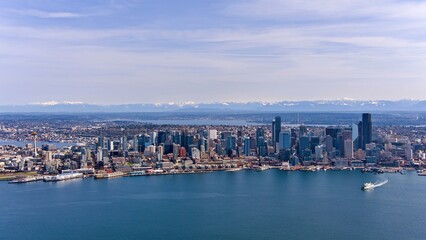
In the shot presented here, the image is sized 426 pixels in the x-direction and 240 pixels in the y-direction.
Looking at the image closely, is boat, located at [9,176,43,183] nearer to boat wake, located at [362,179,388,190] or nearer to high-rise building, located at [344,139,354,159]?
boat wake, located at [362,179,388,190]

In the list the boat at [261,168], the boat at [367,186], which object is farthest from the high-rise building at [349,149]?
the boat at [367,186]

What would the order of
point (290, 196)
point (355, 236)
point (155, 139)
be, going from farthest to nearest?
point (155, 139), point (290, 196), point (355, 236)

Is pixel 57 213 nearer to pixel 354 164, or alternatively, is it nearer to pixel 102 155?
pixel 102 155

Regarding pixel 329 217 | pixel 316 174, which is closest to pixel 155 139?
pixel 316 174

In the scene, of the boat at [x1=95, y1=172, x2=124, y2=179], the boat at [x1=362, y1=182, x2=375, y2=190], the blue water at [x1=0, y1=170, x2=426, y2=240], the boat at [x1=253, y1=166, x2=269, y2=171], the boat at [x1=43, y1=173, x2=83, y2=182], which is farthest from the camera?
the boat at [x1=253, y1=166, x2=269, y2=171]

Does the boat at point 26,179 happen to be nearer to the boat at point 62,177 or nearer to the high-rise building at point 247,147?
the boat at point 62,177

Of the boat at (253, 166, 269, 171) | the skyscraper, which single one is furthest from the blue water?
the skyscraper

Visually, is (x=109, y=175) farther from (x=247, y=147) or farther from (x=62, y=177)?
(x=247, y=147)

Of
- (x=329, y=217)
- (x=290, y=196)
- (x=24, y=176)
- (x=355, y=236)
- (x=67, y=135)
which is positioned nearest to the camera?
(x=355, y=236)
